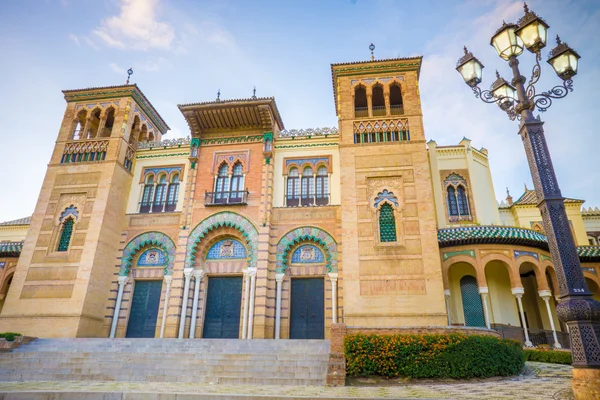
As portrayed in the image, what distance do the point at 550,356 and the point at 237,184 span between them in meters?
12.2

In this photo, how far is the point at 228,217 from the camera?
626 inches

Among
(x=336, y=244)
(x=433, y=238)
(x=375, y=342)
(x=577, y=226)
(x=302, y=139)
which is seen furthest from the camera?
(x=577, y=226)

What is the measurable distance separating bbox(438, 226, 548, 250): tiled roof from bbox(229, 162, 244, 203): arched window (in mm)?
7784

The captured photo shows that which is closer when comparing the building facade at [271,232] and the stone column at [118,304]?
the building facade at [271,232]

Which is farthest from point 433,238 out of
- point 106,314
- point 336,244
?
point 106,314

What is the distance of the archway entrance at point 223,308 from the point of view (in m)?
14.8

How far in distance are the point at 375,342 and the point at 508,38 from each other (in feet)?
22.2

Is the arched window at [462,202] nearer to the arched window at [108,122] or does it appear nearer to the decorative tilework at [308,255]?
the decorative tilework at [308,255]

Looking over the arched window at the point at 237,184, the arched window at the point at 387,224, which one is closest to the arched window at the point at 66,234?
the arched window at the point at 237,184

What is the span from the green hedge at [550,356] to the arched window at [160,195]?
14.5 meters

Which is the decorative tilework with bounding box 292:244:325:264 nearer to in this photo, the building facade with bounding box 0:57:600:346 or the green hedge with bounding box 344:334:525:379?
the building facade with bounding box 0:57:600:346

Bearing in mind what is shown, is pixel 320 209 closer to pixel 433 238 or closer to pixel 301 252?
pixel 301 252

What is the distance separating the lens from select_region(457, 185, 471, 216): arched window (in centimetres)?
1664

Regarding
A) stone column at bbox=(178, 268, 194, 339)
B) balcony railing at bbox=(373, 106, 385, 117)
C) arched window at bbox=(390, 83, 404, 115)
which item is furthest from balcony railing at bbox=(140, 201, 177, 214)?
arched window at bbox=(390, 83, 404, 115)
